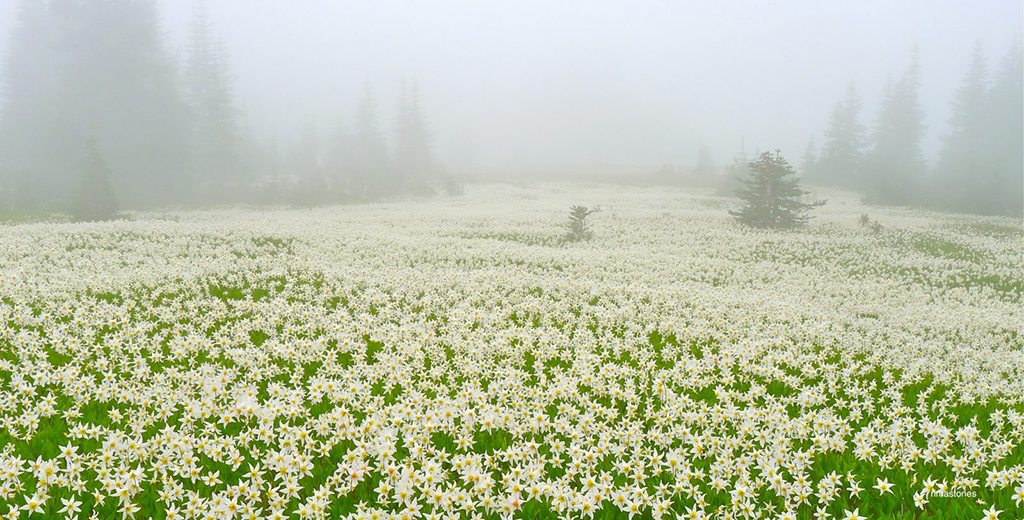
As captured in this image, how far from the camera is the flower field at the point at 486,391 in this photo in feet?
16.5

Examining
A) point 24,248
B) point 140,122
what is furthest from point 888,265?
point 140,122

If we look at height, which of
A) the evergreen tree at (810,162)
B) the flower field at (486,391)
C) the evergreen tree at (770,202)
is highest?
the evergreen tree at (810,162)

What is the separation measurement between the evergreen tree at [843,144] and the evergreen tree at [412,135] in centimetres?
5080

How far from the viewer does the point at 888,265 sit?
22.0m

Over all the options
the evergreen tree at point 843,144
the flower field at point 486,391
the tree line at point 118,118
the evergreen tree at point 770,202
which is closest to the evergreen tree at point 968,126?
the evergreen tree at point 843,144

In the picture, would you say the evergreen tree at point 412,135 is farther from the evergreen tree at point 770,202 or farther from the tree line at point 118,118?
the evergreen tree at point 770,202

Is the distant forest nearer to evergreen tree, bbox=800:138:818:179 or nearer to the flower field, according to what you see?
evergreen tree, bbox=800:138:818:179

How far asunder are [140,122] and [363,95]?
33610 mm

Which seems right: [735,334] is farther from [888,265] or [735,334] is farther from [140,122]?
[140,122]

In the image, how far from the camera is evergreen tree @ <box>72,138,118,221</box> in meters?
31.5

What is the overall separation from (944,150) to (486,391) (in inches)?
2995

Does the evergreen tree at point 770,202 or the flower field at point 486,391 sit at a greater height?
the evergreen tree at point 770,202

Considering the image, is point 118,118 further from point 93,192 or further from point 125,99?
point 93,192

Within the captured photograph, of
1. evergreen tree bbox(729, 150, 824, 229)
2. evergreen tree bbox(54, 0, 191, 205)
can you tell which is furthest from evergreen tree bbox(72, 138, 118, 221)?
evergreen tree bbox(729, 150, 824, 229)
